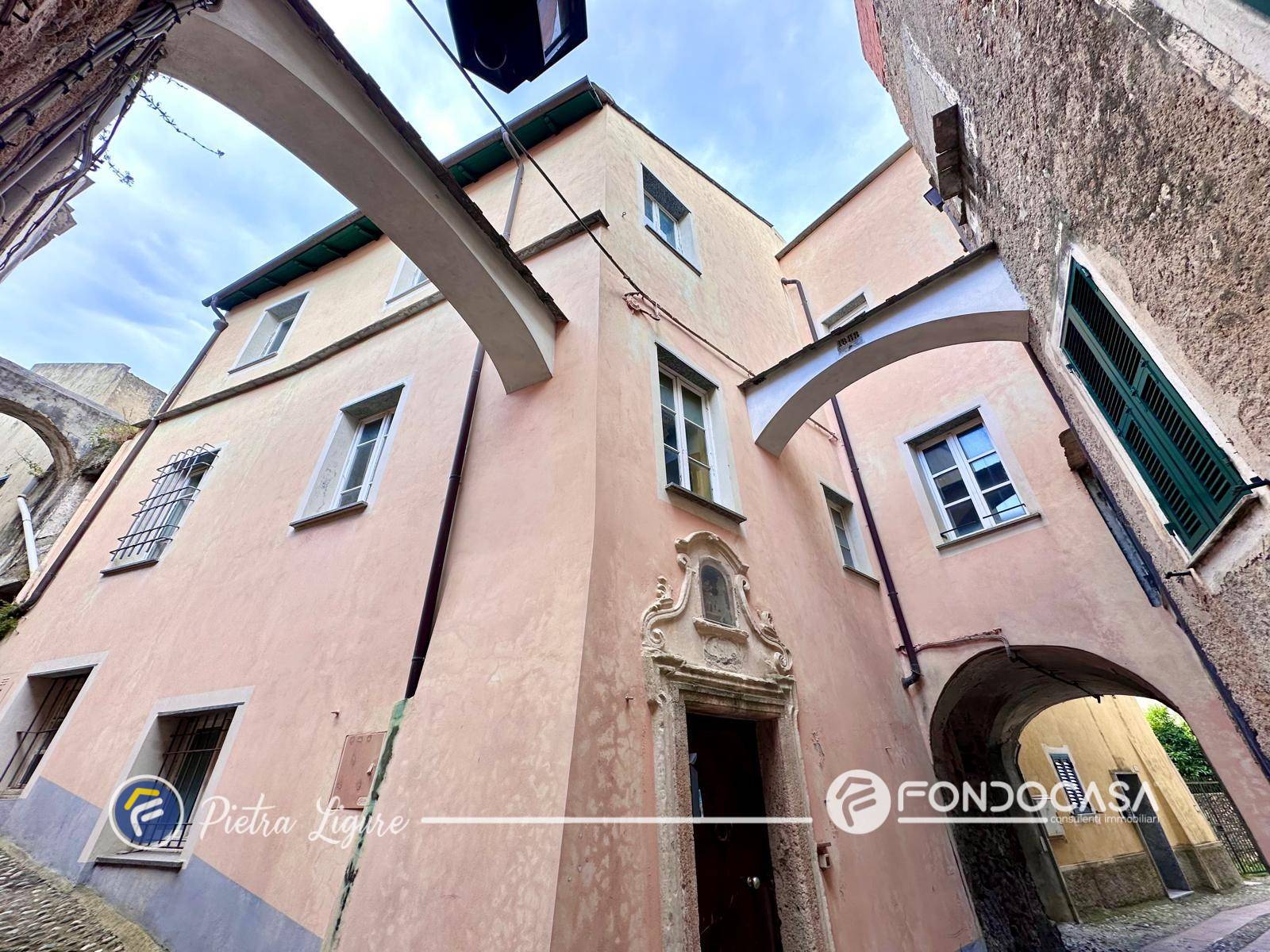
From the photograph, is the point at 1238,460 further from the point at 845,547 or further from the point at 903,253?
the point at 903,253

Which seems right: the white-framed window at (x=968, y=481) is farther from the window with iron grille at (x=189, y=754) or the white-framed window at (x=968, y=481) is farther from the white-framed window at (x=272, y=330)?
the white-framed window at (x=272, y=330)

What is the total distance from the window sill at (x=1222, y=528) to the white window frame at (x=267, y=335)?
9.72 m

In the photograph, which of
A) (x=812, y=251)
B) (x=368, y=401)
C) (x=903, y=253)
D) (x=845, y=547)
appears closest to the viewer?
(x=368, y=401)

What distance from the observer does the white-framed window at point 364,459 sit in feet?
18.4

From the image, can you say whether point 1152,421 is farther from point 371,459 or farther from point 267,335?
point 267,335

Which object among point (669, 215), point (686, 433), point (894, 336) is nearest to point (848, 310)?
point (669, 215)

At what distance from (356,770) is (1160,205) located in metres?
4.97

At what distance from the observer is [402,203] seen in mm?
3773

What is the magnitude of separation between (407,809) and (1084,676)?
753 cm

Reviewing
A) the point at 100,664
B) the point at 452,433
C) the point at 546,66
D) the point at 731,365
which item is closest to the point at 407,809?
the point at 452,433

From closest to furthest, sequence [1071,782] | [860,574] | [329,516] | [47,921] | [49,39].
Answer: [49,39]
[47,921]
[329,516]
[860,574]
[1071,782]

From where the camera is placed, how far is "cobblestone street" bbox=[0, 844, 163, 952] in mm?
3590

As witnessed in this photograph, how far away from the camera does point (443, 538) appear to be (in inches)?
173

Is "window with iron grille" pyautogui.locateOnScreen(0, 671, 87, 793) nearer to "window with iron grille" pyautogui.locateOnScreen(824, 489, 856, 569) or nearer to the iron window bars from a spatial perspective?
the iron window bars
